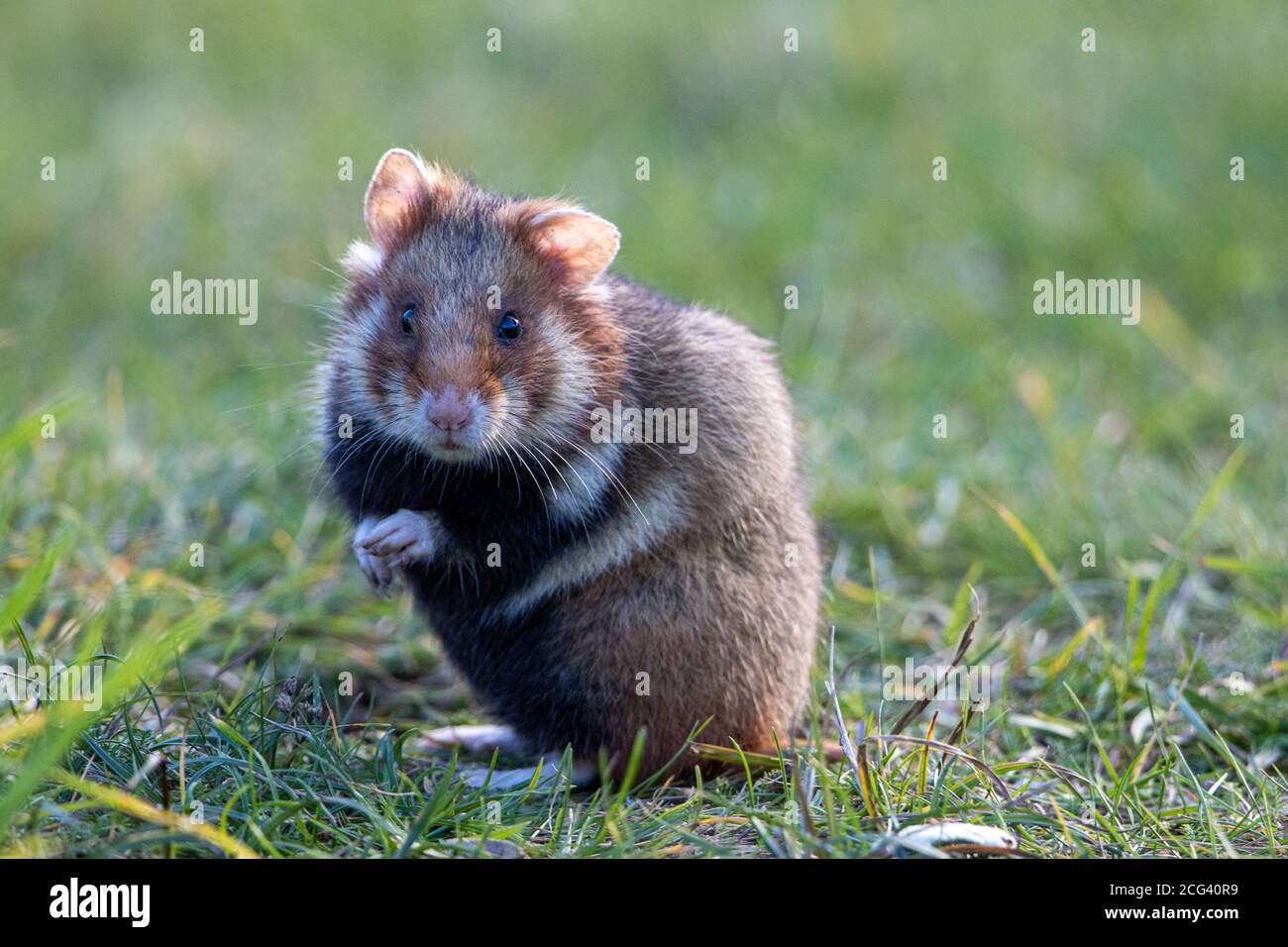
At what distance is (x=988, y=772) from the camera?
4094mm

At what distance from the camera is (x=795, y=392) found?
7188 mm

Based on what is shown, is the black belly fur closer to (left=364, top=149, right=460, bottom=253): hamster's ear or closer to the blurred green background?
(left=364, top=149, right=460, bottom=253): hamster's ear

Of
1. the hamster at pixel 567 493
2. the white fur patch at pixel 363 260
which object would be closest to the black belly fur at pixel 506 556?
Result: the hamster at pixel 567 493

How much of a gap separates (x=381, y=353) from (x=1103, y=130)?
308 inches

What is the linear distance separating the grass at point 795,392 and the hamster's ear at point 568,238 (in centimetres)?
160

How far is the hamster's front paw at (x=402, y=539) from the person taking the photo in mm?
4414

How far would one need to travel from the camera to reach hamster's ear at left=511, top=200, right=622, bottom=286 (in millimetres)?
4543

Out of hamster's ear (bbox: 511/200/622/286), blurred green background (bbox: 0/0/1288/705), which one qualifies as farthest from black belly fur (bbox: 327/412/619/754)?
blurred green background (bbox: 0/0/1288/705)

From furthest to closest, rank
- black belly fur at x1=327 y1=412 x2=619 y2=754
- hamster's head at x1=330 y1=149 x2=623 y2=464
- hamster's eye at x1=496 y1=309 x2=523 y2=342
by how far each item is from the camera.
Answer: black belly fur at x1=327 y1=412 x2=619 y2=754
hamster's eye at x1=496 y1=309 x2=523 y2=342
hamster's head at x1=330 y1=149 x2=623 y2=464

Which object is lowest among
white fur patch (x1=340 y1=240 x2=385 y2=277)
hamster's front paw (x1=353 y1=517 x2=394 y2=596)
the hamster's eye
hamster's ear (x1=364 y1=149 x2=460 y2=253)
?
hamster's front paw (x1=353 y1=517 x2=394 y2=596)

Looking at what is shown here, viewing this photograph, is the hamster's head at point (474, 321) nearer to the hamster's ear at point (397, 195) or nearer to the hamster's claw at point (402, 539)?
the hamster's ear at point (397, 195)

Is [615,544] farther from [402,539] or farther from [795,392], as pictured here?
[795,392]

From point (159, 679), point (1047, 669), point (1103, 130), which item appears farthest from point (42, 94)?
point (1047, 669)

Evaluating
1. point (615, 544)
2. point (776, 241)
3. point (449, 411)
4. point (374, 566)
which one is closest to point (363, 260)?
point (449, 411)
